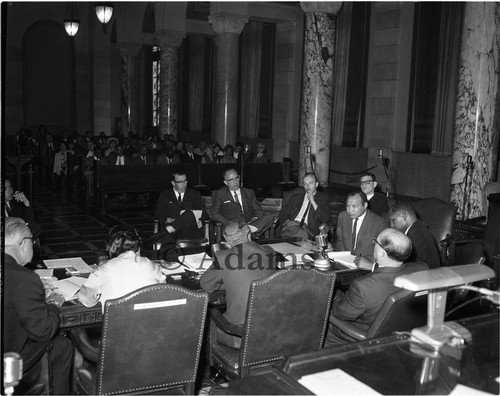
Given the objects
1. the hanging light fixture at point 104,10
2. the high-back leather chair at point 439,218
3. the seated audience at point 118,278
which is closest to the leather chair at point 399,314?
the seated audience at point 118,278

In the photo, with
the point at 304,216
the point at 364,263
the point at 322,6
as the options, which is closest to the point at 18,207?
the point at 304,216

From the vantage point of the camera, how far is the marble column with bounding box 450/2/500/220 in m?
7.28

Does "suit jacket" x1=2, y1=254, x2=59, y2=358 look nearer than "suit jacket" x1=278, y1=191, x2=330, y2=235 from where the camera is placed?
Yes

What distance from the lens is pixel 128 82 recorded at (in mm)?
19438

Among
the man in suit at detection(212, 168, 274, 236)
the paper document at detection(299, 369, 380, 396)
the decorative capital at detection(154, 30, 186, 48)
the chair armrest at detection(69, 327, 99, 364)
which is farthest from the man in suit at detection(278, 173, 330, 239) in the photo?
the decorative capital at detection(154, 30, 186, 48)

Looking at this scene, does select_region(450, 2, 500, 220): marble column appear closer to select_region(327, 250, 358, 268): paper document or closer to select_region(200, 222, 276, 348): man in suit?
select_region(327, 250, 358, 268): paper document

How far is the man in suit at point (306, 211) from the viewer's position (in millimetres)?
6129

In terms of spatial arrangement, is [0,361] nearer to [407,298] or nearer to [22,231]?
[22,231]

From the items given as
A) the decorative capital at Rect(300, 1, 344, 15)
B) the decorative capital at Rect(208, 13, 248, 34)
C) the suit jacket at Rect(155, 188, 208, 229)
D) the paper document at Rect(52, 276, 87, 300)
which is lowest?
the paper document at Rect(52, 276, 87, 300)

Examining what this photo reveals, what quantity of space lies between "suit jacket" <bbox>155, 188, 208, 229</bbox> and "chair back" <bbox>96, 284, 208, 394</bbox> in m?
3.33

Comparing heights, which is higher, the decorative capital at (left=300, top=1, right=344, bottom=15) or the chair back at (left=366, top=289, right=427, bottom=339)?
the decorative capital at (left=300, top=1, right=344, bottom=15)

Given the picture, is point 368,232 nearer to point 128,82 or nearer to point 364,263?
point 364,263

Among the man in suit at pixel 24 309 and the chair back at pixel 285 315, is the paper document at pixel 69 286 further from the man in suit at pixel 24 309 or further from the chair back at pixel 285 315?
the chair back at pixel 285 315

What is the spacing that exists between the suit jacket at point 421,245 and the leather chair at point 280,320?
6.07ft
